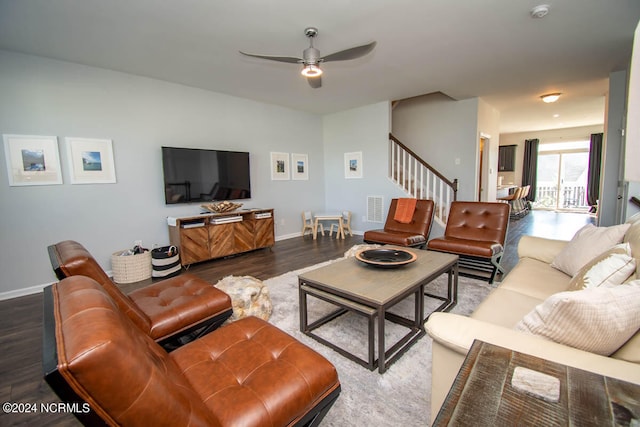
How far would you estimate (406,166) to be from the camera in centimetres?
589

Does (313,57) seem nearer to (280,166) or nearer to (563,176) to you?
(280,166)

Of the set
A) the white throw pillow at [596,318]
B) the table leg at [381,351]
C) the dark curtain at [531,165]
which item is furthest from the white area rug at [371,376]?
the dark curtain at [531,165]

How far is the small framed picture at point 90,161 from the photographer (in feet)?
11.0

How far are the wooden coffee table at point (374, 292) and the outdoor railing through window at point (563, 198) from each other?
32.8 feet

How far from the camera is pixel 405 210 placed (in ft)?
13.8

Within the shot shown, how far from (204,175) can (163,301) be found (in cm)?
281

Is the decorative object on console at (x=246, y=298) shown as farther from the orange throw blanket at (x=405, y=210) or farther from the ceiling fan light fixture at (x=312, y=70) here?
the orange throw blanket at (x=405, y=210)

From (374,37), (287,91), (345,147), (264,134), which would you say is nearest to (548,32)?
(374,37)

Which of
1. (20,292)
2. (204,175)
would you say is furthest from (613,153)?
(20,292)

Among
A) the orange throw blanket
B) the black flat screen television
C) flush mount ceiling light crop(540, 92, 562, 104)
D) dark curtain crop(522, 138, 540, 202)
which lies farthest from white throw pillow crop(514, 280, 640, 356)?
dark curtain crop(522, 138, 540, 202)

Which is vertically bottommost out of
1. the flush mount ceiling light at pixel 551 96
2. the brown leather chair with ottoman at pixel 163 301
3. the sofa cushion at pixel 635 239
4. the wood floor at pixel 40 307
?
the wood floor at pixel 40 307

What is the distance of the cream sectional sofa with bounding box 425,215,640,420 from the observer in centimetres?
88

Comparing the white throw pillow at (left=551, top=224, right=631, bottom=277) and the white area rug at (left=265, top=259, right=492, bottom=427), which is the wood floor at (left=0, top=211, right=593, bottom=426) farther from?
the white throw pillow at (left=551, top=224, right=631, bottom=277)

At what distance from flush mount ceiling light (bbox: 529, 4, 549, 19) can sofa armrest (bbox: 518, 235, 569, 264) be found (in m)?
2.02
